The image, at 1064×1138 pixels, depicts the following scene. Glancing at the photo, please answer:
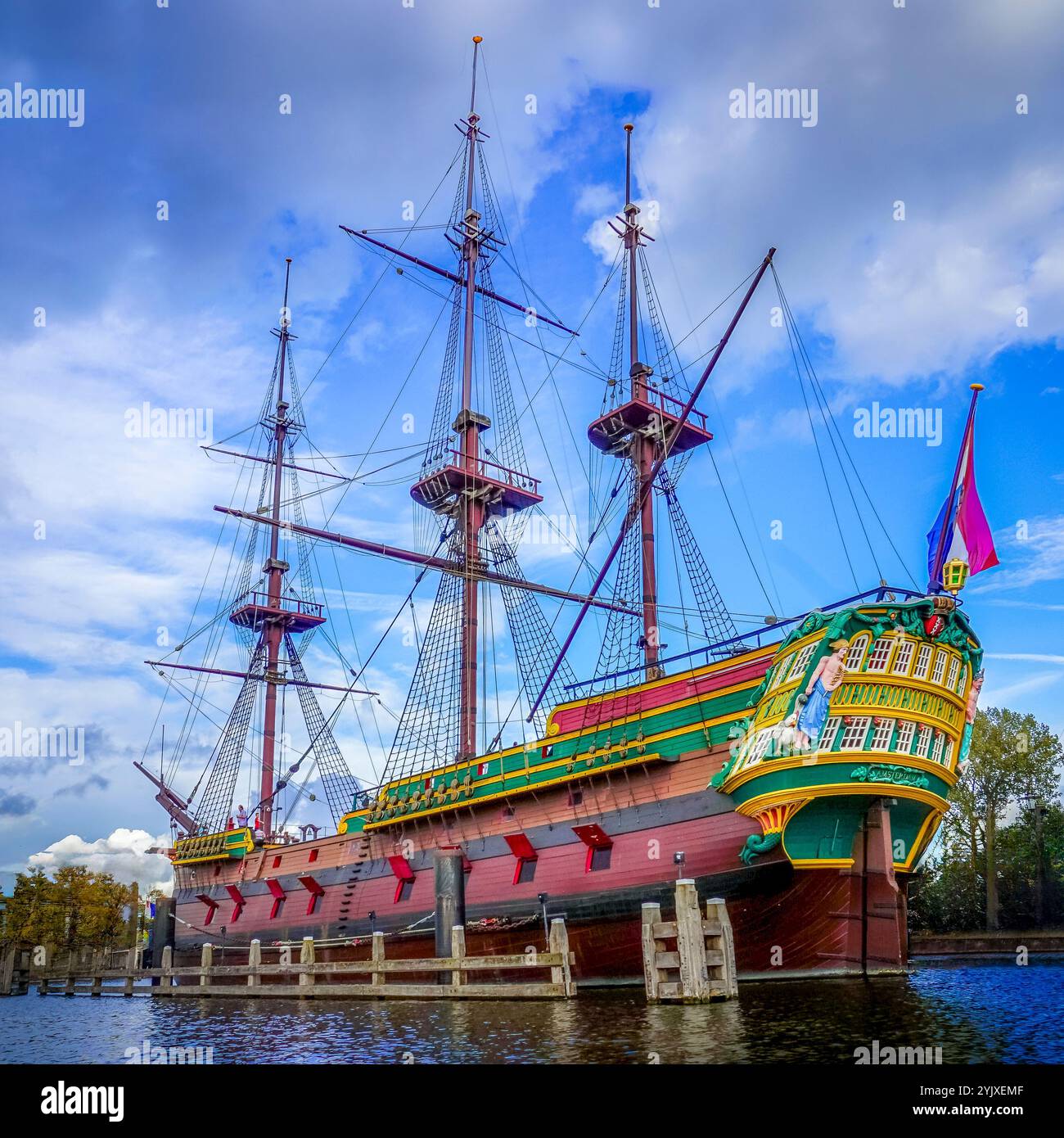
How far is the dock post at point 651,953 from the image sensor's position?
17.7m

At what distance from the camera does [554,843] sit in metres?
24.2

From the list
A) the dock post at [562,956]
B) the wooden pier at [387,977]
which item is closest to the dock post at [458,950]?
the wooden pier at [387,977]

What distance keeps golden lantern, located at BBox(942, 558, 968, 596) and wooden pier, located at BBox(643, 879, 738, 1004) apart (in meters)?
7.60

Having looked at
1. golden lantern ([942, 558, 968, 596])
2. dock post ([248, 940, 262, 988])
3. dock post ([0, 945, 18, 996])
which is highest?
golden lantern ([942, 558, 968, 596])

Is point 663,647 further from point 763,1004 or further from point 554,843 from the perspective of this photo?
point 763,1004

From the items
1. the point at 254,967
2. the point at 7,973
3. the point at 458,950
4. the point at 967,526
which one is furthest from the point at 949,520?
the point at 7,973

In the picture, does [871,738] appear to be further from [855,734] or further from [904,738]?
→ [904,738]

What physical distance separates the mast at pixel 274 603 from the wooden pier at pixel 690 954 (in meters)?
29.3

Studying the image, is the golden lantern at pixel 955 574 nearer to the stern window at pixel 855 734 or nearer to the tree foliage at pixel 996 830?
the stern window at pixel 855 734

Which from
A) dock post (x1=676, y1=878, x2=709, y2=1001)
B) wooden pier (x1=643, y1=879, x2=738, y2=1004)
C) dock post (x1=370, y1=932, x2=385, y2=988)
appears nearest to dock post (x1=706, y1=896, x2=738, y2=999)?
wooden pier (x1=643, y1=879, x2=738, y2=1004)

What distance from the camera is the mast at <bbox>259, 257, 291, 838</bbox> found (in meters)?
45.4

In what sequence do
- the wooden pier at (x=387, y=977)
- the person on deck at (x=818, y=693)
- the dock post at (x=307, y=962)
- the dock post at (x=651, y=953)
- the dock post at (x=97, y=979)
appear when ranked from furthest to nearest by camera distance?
1. the dock post at (x=97, y=979)
2. the dock post at (x=307, y=962)
3. the person on deck at (x=818, y=693)
4. the wooden pier at (x=387, y=977)
5. the dock post at (x=651, y=953)

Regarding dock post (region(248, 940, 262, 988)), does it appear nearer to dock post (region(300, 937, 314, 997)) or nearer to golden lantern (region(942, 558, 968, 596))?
dock post (region(300, 937, 314, 997))
